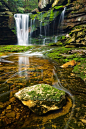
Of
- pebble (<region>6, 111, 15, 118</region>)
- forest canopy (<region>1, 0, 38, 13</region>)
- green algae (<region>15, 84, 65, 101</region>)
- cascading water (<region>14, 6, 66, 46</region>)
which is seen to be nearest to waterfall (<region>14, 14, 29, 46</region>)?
cascading water (<region>14, 6, 66, 46</region>)

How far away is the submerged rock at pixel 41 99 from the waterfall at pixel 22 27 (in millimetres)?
23160

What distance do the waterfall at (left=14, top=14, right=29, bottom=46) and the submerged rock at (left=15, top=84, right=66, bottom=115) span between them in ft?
76.0

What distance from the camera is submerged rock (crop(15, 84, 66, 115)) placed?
1980mm

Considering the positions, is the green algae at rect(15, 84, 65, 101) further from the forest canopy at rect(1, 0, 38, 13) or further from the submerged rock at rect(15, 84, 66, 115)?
the forest canopy at rect(1, 0, 38, 13)

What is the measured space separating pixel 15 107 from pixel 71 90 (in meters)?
1.75

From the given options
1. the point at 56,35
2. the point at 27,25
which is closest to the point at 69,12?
the point at 56,35

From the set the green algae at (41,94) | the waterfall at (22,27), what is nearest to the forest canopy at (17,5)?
the waterfall at (22,27)

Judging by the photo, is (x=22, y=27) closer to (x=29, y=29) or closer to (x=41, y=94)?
(x=29, y=29)

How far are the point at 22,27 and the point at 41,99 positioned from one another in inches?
1001

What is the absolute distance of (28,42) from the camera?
24.5 m

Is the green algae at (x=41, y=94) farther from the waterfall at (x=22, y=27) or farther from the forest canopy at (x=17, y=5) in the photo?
the forest canopy at (x=17, y=5)

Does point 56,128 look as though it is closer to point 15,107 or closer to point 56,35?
point 15,107

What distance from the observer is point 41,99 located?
2.11 meters

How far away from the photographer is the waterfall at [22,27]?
23.9 metres
